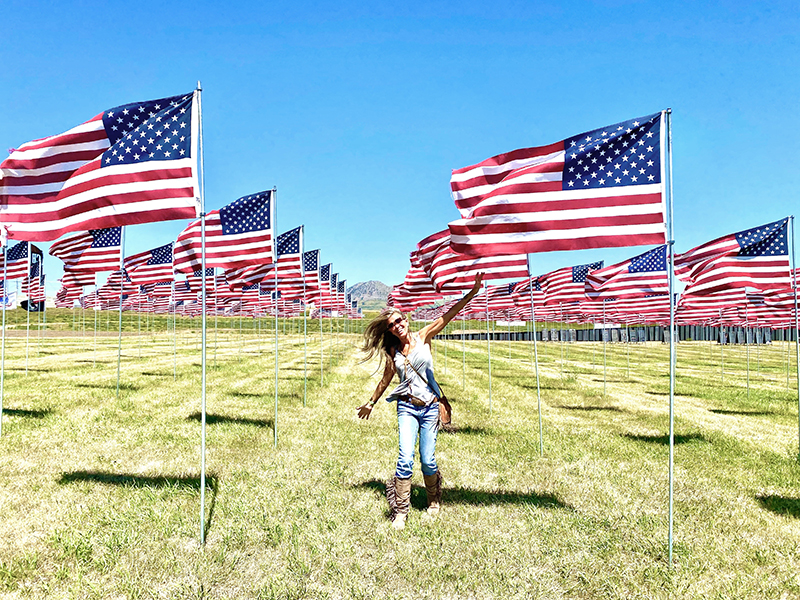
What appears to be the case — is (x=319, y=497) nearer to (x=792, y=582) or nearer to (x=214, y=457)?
(x=214, y=457)

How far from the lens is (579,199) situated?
684cm

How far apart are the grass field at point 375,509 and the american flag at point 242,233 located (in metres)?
3.73

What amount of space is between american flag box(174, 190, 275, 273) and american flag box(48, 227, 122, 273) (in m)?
8.24

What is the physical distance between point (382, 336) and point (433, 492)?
2.04m

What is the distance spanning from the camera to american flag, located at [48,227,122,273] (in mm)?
18672

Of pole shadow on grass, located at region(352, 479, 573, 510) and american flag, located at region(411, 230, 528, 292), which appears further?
american flag, located at region(411, 230, 528, 292)

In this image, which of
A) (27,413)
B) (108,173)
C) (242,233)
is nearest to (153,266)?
(27,413)

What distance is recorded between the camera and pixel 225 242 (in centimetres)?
1209

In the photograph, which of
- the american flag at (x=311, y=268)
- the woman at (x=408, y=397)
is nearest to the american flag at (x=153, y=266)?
the american flag at (x=311, y=268)

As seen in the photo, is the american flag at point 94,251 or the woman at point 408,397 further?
the american flag at point 94,251

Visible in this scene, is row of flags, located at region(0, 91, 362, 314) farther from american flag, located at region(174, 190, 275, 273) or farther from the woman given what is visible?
american flag, located at region(174, 190, 275, 273)

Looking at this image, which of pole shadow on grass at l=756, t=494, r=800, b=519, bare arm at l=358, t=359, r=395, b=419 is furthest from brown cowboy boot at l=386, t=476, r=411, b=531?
pole shadow on grass at l=756, t=494, r=800, b=519

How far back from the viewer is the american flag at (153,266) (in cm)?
2373

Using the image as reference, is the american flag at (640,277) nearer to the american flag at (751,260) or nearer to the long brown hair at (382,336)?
the american flag at (751,260)
